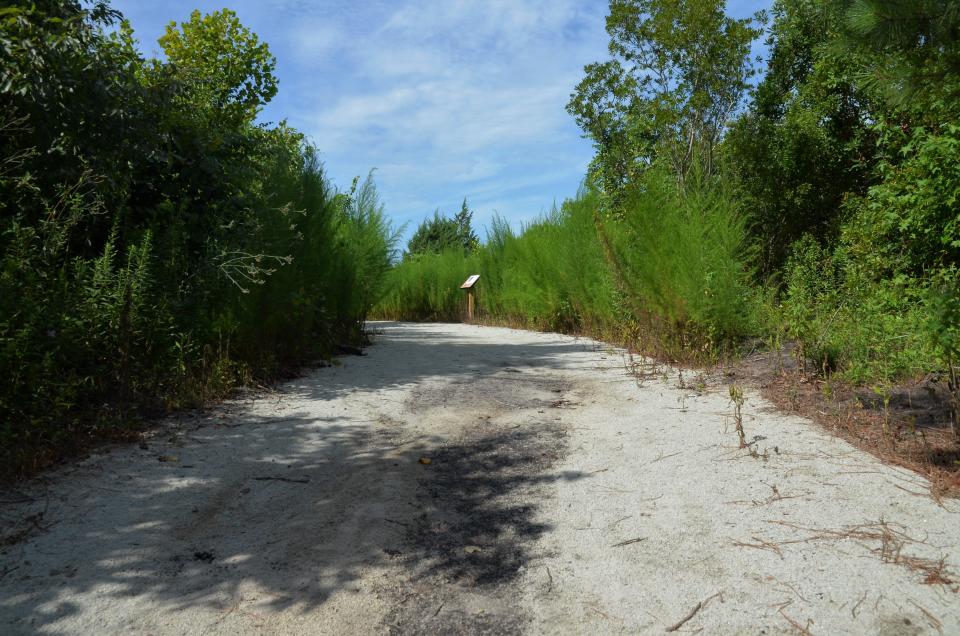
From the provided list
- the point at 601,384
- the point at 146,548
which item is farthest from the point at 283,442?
the point at 601,384

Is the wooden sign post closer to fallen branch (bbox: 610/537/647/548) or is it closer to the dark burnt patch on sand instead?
the dark burnt patch on sand

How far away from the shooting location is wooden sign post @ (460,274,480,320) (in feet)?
52.6

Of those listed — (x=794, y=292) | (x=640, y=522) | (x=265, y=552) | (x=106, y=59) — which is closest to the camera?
(x=265, y=552)

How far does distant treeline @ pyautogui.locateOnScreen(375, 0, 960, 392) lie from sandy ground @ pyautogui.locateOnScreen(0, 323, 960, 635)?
1.28 m

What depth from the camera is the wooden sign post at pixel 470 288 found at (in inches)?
632

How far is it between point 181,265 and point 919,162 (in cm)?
739

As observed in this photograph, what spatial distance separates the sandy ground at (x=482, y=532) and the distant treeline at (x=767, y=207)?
1.28 meters

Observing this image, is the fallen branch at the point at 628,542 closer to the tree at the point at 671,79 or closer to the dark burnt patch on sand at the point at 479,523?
the dark burnt patch on sand at the point at 479,523

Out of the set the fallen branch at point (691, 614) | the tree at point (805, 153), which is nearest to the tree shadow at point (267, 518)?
the fallen branch at point (691, 614)

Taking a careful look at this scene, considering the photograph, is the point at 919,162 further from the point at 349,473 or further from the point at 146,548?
the point at 146,548

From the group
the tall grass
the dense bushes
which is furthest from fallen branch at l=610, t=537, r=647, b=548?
the dense bushes

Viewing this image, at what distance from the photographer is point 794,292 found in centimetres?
573

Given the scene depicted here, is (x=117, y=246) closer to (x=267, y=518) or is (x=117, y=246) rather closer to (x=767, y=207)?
(x=267, y=518)

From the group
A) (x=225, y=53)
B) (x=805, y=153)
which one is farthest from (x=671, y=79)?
(x=225, y=53)
